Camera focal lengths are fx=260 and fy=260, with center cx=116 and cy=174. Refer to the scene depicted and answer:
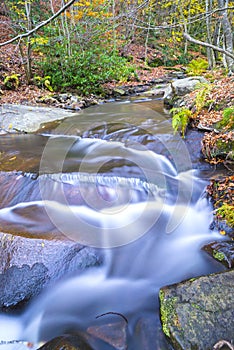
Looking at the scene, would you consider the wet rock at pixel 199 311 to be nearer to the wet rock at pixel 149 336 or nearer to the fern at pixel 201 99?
the wet rock at pixel 149 336

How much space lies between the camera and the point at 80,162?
4996 mm

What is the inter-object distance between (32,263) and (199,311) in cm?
171

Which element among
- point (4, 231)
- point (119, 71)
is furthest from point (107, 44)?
point (4, 231)

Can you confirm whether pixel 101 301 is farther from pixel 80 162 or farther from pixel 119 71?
pixel 119 71

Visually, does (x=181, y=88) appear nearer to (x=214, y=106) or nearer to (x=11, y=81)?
(x=214, y=106)

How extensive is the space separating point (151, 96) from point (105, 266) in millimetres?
8953

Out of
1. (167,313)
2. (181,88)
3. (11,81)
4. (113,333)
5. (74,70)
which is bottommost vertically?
(113,333)

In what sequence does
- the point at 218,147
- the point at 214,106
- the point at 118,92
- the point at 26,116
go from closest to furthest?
the point at 218,147, the point at 214,106, the point at 26,116, the point at 118,92

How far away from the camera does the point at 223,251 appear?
2.96 meters

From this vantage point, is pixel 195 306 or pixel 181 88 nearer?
pixel 195 306

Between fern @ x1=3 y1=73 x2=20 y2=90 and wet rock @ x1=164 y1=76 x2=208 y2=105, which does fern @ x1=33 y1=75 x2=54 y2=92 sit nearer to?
fern @ x1=3 y1=73 x2=20 y2=90

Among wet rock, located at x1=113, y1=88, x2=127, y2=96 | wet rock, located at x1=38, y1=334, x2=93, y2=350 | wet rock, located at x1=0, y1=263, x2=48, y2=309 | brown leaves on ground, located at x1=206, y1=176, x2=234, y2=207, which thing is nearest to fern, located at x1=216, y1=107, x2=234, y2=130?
brown leaves on ground, located at x1=206, y1=176, x2=234, y2=207

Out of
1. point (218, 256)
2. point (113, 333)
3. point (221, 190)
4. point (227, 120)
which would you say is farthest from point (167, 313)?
point (227, 120)

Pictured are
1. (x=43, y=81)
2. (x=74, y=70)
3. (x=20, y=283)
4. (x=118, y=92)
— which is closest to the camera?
(x=20, y=283)
